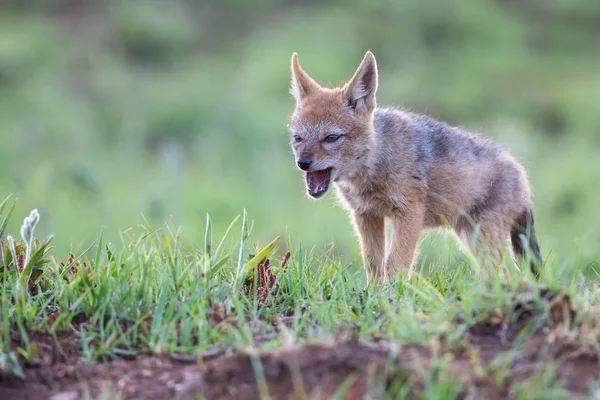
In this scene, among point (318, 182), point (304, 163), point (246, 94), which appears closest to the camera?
point (304, 163)

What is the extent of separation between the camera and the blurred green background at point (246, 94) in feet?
36.8

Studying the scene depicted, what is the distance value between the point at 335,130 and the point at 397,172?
0.48m

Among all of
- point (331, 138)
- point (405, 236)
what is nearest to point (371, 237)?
point (405, 236)

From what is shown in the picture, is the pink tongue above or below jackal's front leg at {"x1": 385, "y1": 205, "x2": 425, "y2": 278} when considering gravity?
above

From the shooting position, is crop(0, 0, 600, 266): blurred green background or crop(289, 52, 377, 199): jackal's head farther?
crop(0, 0, 600, 266): blurred green background

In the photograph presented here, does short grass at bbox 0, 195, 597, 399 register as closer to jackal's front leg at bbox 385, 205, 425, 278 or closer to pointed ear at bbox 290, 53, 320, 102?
jackal's front leg at bbox 385, 205, 425, 278

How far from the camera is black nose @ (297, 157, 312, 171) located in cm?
603

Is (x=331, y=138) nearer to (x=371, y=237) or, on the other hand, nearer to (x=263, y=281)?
(x=371, y=237)

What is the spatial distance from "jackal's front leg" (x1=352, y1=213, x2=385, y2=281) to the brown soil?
105 inches

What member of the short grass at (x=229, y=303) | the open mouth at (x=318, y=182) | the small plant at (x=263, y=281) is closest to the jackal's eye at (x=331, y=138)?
the open mouth at (x=318, y=182)

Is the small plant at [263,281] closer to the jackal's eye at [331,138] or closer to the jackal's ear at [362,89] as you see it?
the jackal's eye at [331,138]

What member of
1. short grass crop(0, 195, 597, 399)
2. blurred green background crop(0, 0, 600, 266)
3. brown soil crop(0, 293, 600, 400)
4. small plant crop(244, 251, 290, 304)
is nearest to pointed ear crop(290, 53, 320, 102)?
short grass crop(0, 195, 597, 399)

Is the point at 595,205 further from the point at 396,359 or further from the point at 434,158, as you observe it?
the point at 396,359

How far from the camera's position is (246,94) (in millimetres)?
14047
